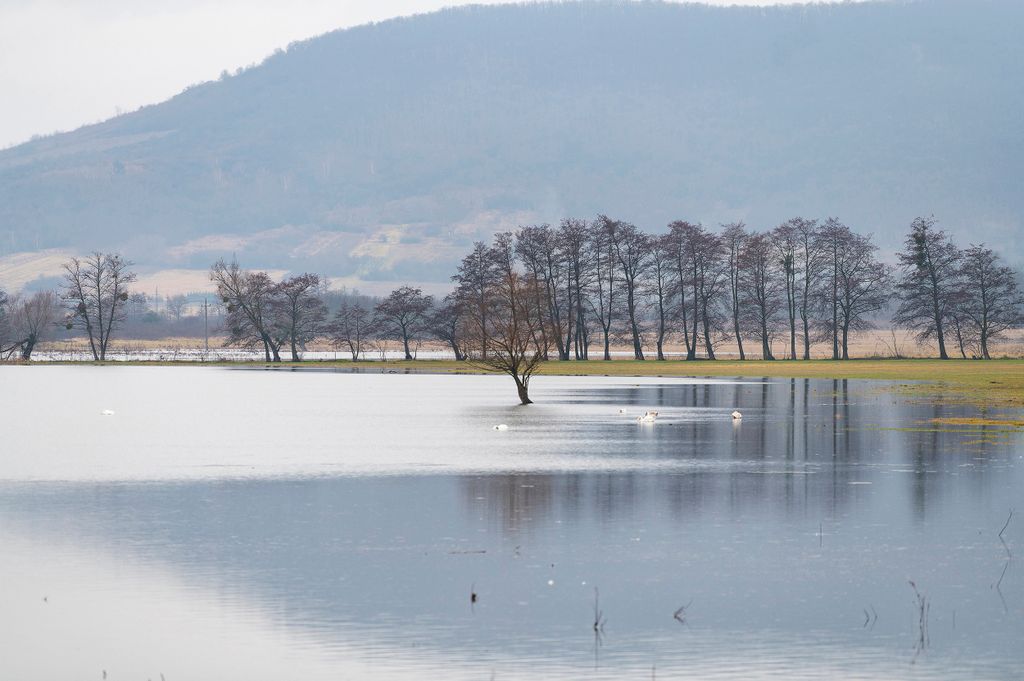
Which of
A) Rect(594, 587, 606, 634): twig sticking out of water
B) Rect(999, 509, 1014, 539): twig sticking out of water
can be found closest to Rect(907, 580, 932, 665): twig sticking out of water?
Rect(594, 587, 606, 634): twig sticking out of water

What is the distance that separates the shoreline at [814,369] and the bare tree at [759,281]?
6.85 metres

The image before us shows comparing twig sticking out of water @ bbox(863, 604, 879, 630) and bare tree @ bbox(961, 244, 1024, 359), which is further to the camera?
bare tree @ bbox(961, 244, 1024, 359)

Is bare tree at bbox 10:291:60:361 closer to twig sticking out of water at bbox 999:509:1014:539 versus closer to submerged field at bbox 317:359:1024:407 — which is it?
submerged field at bbox 317:359:1024:407

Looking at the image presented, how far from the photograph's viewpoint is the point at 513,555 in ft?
79.6

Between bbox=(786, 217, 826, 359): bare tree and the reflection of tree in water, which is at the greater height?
bbox=(786, 217, 826, 359): bare tree

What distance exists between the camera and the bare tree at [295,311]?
160625mm

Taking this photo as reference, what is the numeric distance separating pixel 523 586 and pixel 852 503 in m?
11.7

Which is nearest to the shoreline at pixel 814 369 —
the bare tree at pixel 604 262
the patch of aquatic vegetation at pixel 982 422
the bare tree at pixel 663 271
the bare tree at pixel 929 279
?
the bare tree at pixel 663 271

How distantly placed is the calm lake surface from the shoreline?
2945cm

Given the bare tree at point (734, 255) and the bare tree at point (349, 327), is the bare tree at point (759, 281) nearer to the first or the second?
the bare tree at point (734, 255)

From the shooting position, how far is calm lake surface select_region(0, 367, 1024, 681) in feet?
58.3

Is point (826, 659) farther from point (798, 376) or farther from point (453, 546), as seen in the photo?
point (798, 376)

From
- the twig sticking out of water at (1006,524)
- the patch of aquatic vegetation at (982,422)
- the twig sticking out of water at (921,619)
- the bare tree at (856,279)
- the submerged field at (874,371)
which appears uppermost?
the bare tree at (856,279)

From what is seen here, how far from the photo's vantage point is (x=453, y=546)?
25.2 m
